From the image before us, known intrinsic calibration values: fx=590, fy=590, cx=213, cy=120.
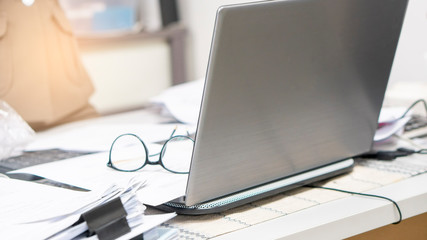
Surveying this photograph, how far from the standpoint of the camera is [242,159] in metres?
0.84

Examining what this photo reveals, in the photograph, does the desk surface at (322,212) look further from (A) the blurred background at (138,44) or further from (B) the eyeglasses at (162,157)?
(A) the blurred background at (138,44)

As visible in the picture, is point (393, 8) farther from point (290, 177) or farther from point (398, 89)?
point (398, 89)

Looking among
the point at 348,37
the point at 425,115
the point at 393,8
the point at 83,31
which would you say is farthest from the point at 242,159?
the point at 83,31

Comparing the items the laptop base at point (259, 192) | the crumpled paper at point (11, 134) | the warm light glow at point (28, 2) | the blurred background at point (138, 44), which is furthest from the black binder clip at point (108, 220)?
the blurred background at point (138, 44)

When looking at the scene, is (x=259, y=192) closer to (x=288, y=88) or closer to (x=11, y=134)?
(x=288, y=88)

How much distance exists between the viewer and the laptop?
0.77m

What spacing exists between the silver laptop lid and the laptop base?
0.04 feet

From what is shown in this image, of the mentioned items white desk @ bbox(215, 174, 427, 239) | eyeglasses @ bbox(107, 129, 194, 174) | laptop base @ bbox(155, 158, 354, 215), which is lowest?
white desk @ bbox(215, 174, 427, 239)

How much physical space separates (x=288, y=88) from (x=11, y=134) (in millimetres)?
649

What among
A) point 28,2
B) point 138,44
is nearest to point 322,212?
point 28,2

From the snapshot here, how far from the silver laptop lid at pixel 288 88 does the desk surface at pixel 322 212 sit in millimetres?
39

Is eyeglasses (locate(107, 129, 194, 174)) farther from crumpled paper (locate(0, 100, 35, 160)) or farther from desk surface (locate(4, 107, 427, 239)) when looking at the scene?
crumpled paper (locate(0, 100, 35, 160))

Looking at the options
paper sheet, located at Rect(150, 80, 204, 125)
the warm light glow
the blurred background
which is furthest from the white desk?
the blurred background

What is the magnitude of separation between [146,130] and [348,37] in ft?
1.76
